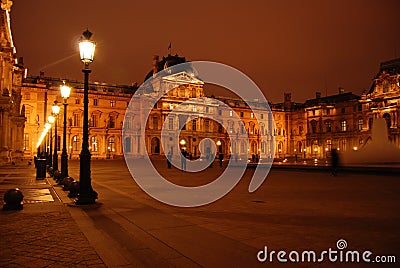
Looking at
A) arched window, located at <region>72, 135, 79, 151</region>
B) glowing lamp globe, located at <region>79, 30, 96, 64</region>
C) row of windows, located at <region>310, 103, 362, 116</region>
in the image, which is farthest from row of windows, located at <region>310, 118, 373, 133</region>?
glowing lamp globe, located at <region>79, 30, 96, 64</region>

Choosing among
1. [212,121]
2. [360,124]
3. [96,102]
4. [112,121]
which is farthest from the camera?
[212,121]

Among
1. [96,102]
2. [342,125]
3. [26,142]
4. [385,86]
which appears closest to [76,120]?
[96,102]

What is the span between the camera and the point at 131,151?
216 feet

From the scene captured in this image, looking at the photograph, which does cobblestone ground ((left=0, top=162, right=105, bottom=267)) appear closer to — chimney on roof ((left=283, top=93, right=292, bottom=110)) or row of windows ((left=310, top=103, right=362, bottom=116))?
row of windows ((left=310, top=103, right=362, bottom=116))

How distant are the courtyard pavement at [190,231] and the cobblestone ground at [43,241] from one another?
0.04 feet

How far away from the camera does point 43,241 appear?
565 centimetres

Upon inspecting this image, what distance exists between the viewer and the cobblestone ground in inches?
184

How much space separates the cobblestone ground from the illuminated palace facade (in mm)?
51757

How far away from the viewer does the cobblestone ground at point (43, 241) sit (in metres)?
4.68

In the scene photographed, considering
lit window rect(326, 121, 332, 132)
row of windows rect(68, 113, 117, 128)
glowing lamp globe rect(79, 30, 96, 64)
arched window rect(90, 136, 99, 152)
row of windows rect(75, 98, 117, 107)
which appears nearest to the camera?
glowing lamp globe rect(79, 30, 96, 64)

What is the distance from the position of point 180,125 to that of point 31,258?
6825 centimetres

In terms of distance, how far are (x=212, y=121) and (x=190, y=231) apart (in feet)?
237

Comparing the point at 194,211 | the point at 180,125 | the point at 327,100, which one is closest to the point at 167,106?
the point at 180,125

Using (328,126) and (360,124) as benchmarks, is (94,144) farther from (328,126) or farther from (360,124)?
(360,124)
